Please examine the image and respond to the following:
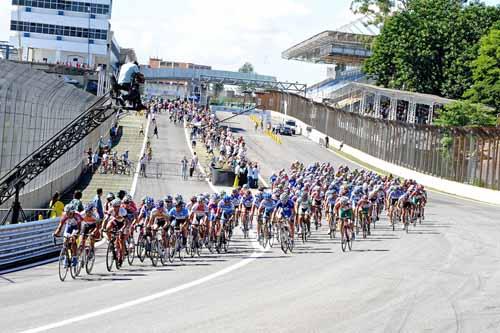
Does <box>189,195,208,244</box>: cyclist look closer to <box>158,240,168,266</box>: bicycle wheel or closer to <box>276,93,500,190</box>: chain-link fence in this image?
<box>158,240,168,266</box>: bicycle wheel

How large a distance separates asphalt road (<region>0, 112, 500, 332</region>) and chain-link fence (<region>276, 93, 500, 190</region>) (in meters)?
24.8

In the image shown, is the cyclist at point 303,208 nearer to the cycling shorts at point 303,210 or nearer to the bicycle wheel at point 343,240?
the cycling shorts at point 303,210

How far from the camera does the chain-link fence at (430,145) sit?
51.6 meters

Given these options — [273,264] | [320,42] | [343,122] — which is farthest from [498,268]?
[320,42]

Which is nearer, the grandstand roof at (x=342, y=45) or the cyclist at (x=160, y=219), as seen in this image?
the cyclist at (x=160, y=219)

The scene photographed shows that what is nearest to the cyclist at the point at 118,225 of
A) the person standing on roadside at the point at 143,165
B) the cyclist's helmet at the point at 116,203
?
the cyclist's helmet at the point at 116,203

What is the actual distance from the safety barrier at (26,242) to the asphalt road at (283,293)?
0.70m

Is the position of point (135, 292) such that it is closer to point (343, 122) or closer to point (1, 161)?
point (1, 161)

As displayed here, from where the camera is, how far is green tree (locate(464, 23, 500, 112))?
77.3 meters

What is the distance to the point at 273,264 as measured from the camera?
21844 mm

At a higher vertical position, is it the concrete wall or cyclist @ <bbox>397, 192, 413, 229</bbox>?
the concrete wall

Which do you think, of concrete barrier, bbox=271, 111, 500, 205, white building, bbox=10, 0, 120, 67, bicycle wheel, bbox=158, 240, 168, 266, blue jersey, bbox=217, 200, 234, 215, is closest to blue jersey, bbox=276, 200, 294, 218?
blue jersey, bbox=217, 200, 234, 215

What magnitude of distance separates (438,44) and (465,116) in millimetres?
22409

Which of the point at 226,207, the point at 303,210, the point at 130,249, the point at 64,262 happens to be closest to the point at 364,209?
the point at 303,210
